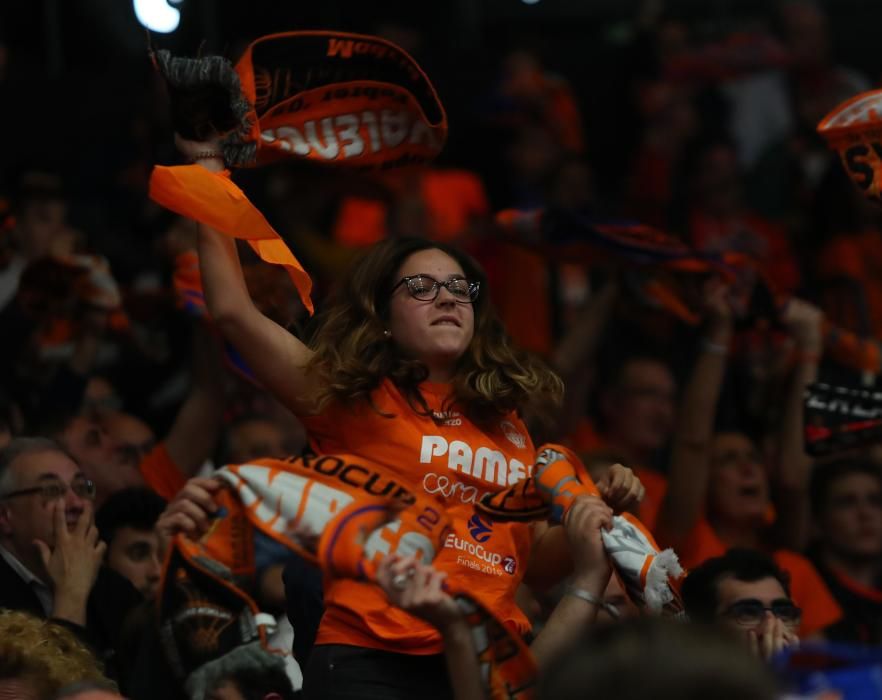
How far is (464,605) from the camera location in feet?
10.9

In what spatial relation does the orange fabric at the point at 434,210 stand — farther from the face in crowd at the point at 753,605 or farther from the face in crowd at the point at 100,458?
the face in crowd at the point at 753,605

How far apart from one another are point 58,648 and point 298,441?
2386mm

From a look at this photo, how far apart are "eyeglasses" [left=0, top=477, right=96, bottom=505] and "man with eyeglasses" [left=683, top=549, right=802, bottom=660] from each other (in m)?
1.83

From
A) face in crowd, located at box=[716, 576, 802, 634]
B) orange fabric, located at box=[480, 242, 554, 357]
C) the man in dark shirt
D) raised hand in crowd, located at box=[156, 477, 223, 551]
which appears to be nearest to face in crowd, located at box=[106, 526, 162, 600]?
raised hand in crowd, located at box=[156, 477, 223, 551]

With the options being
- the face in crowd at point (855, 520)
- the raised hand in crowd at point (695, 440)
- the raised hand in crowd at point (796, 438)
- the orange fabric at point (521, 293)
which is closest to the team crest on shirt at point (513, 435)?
the raised hand in crowd at point (695, 440)

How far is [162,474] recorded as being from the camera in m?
5.76

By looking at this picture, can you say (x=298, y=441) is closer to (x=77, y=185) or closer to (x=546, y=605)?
(x=546, y=605)

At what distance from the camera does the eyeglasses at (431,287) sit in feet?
13.8

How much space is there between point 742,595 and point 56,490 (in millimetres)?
2035

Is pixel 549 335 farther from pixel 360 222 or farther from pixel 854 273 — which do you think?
pixel 854 273

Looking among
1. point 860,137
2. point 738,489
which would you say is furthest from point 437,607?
point 738,489

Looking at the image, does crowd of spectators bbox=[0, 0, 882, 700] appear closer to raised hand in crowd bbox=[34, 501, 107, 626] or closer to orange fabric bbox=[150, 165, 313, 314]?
raised hand in crowd bbox=[34, 501, 107, 626]

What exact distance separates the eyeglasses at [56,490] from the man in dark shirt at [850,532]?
2809 millimetres

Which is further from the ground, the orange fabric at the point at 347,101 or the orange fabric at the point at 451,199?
the orange fabric at the point at 347,101
